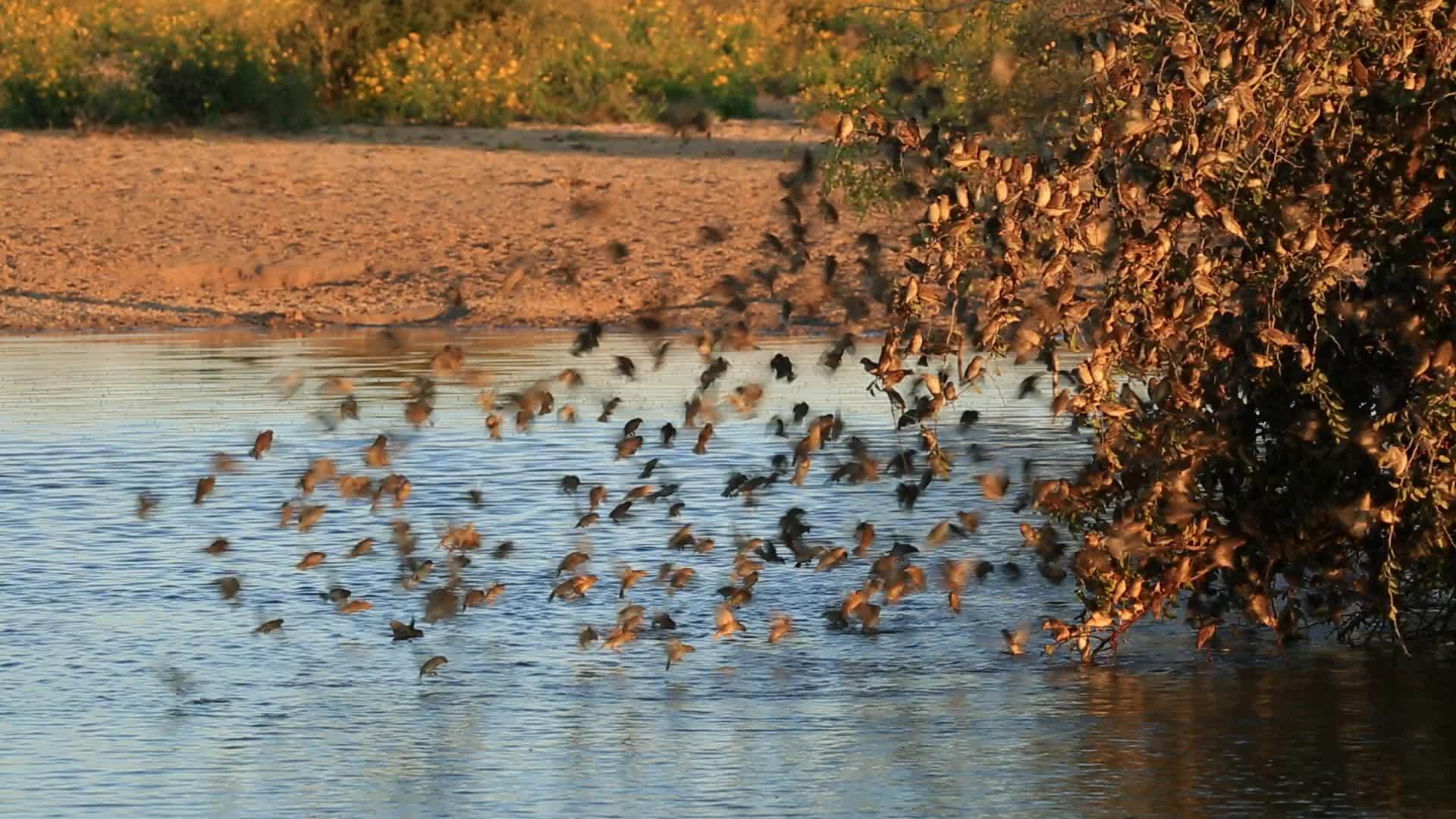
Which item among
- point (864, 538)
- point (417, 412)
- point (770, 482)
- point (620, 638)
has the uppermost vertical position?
point (417, 412)

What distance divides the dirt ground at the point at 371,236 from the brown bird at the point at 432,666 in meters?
9.65

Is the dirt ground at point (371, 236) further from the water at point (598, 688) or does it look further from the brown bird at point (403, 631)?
the brown bird at point (403, 631)

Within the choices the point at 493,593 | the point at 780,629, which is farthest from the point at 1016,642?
the point at 493,593

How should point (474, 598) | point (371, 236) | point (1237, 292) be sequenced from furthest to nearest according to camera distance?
point (371, 236) < point (474, 598) < point (1237, 292)

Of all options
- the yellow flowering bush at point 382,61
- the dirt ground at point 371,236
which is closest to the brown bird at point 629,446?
the dirt ground at point 371,236

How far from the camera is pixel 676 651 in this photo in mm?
7590


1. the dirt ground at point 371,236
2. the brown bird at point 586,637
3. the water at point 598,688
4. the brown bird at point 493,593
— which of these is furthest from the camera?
the dirt ground at point 371,236

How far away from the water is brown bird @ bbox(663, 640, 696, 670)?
0.04 m

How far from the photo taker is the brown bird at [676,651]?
7594 millimetres

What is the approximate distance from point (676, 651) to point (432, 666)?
658mm

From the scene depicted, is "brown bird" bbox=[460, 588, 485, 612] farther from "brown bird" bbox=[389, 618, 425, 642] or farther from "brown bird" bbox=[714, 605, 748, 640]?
"brown bird" bbox=[714, 605, 748, 640]

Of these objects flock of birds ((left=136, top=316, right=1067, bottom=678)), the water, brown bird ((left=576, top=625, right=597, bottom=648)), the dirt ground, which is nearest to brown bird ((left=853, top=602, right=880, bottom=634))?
flock of birds ((left=136, top=316, right=1067, bottom=678))

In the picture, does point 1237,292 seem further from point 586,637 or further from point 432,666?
point 432,666

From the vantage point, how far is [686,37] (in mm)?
32875
